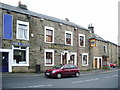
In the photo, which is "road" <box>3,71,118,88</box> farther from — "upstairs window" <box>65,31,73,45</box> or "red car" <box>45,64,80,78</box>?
"upstairs window" <box>65,31,73,45</box>

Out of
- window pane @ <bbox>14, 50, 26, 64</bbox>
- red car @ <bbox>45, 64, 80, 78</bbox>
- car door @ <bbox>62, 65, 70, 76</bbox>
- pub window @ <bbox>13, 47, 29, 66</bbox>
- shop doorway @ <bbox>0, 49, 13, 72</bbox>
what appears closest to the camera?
red car @ <bbox>45, 64, 80, 78</bbox>

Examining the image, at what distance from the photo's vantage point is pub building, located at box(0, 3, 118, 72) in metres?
16.6

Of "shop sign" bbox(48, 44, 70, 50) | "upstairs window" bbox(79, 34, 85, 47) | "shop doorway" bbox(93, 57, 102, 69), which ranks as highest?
"upstairs window" bbox(79, 34, 85, 47)

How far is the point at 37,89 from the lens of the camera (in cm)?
926

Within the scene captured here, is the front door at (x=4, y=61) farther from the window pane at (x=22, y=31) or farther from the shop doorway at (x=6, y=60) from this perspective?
the window pane at (x=22, y=31)

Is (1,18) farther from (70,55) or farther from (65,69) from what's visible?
(70,55)

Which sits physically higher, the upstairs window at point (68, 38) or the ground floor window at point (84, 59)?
the upstairs window at point (68, 38)

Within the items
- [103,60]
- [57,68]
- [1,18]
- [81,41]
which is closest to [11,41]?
[1,18]

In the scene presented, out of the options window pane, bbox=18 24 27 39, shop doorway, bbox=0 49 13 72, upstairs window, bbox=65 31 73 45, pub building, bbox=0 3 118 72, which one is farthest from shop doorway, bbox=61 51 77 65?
shop doorway, bbox=0 49 13 72

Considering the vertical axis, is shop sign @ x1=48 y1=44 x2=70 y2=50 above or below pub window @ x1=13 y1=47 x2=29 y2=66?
above

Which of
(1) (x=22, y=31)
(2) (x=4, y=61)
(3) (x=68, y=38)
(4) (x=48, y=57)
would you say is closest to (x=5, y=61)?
(2) (x=4, y=61)

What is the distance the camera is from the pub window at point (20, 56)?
17.4 m

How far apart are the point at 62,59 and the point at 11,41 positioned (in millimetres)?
8267

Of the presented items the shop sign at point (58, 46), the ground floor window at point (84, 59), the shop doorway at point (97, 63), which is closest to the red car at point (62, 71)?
the shop sign at point (58, 46)
